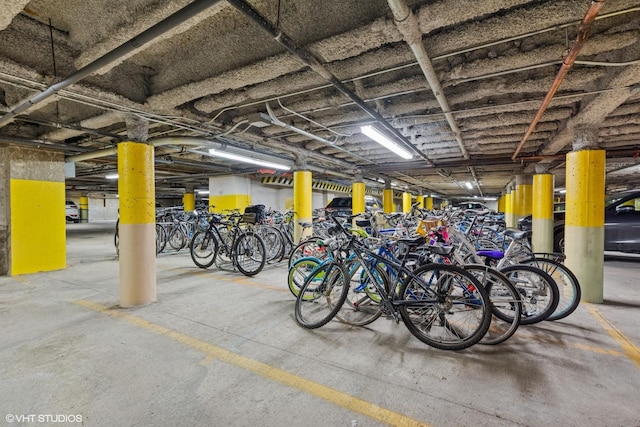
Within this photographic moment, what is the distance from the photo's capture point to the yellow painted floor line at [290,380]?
1.57m

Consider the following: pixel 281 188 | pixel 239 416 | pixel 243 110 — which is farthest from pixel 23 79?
pixel 281 188

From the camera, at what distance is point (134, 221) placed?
3236 mm

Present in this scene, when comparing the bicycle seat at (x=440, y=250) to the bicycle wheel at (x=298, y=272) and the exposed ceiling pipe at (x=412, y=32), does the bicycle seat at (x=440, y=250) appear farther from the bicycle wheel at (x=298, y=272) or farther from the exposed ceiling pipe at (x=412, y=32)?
the exposed ceiling pipe at (x=412, y=32)

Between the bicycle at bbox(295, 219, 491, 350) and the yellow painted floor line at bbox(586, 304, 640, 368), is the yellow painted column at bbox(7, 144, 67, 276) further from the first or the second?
the yellow painted floor line at bbox(586, 304, 640, 368)

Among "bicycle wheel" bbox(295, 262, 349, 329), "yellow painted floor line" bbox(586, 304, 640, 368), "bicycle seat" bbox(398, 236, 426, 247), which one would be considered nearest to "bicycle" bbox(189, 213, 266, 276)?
"bicycle wheel" bbox(295, 262, 349, 329)

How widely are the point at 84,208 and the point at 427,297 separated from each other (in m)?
24.4

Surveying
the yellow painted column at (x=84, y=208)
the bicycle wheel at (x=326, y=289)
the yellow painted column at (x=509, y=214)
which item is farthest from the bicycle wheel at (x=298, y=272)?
the yellow painted column at (x=84, y=208)

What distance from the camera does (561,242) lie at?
237 inches

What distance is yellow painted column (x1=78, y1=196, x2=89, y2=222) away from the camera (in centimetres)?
1959

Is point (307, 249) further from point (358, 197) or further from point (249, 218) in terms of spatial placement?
point (358, 197)

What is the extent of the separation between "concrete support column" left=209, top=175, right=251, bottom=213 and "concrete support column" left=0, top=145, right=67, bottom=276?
4501 millimetres

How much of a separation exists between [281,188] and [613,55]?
1040 centimetres

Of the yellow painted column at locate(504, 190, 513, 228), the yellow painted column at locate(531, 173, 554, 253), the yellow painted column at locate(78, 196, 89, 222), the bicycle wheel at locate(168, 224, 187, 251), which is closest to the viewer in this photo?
the yellow painted column at locate(531, 173, 554, 253)

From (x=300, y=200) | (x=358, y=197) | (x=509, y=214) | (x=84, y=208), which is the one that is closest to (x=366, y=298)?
(x=300, y=200)
